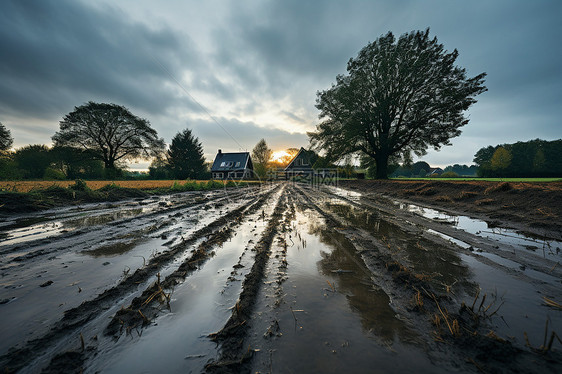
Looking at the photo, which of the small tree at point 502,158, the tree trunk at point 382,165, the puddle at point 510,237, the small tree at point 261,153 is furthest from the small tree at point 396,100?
the small tree at point 502,158

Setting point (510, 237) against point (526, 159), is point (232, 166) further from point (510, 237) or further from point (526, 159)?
point (526, 159)

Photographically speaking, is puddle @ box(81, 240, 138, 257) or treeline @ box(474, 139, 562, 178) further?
treeline @ box(474, 139, 562, 178)

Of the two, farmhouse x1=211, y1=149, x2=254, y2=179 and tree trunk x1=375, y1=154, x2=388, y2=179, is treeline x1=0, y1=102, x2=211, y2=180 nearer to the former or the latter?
farmhouse x1=211, y1=149, x2=254, y2=179

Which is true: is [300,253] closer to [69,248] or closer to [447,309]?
[447,309]

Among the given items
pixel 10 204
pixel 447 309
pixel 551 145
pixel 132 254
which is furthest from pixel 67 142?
pixel 551 145

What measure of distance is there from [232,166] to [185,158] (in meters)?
9.08

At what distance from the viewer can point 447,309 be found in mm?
1809

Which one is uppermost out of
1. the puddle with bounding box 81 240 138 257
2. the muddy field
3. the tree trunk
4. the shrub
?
the tree trunk

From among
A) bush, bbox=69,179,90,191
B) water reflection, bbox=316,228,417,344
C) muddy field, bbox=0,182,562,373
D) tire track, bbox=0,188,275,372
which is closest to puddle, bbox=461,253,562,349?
muddy field, bbox=0,182,562,373

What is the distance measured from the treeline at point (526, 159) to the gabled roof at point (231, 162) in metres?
49.0

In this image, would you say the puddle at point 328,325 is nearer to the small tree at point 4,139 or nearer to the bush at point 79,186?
the bush at point 79,186

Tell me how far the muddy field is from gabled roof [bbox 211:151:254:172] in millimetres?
36515

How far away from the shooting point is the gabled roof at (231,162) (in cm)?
4003

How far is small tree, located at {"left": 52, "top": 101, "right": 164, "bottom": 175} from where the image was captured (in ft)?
98.0
